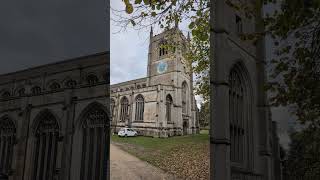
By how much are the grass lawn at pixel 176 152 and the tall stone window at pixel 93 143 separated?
61.4 inches

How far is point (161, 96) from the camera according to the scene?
854cm

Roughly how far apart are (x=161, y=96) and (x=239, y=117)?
136 inches

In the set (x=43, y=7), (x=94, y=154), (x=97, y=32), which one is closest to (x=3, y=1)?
(x=43, y=7)

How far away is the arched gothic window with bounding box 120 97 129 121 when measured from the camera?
312 inches

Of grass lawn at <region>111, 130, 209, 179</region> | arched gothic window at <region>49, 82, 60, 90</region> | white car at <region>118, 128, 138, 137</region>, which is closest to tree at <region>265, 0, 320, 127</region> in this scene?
grass lawn at <region>111, 130, 209, 179</region>

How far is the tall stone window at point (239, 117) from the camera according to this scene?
34.6 feet

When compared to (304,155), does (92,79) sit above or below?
above

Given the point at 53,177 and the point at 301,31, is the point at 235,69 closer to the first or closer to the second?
the point at 301,31

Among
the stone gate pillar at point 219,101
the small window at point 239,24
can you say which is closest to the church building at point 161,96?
the stone gate pillar at point 219,101

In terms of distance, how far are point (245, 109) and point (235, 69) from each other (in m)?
1.25

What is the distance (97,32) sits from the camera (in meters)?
9.27

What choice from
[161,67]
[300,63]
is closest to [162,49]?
[161,67]

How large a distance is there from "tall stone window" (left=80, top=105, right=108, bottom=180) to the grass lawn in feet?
5.12

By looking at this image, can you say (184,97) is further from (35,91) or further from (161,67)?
(35,91)
